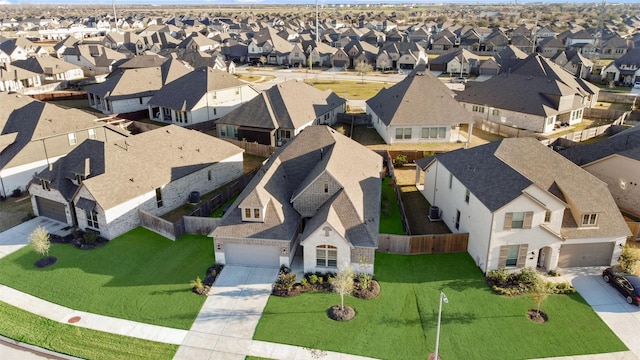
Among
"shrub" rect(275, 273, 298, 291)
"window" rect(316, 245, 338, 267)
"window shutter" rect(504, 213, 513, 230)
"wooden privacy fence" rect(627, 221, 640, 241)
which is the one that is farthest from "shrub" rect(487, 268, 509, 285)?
"shrub" rect(275, 273, 298, 291)

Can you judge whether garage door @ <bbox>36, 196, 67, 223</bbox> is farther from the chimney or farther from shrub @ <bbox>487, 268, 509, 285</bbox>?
shrub @ <bbox>487, 268, 509, 285</bbox>

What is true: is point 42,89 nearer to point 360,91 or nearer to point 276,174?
point 360,91

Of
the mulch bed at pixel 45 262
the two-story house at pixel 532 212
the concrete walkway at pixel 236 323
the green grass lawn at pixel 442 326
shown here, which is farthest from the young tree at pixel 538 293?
the mulch bed at pixel 45 262

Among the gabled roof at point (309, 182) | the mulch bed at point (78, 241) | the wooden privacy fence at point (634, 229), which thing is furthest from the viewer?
the mulch bed at point (78, 241)

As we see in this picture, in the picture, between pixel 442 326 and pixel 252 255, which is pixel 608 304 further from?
pixel 252 255

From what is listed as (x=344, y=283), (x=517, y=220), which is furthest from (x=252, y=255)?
(x=517, y=220)

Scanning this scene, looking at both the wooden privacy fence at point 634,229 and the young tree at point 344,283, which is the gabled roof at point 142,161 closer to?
the young tree at point 344,283
